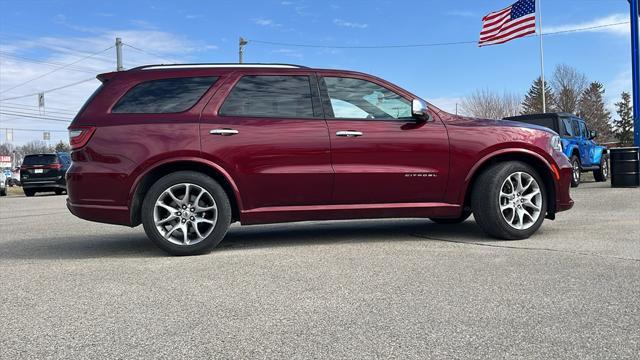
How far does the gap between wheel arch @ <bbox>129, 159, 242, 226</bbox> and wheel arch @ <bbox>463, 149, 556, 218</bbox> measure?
7.94 feet

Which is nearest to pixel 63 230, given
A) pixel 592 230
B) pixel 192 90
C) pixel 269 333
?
pixel 192 90

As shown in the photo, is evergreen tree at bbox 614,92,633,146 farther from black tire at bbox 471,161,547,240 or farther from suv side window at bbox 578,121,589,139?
black tire at bbox 471,161,547,240

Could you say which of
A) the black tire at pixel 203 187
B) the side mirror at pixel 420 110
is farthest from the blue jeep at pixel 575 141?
the black tire at pixel 203 187

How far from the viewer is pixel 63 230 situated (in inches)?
310

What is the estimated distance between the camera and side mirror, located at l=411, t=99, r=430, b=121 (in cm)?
548

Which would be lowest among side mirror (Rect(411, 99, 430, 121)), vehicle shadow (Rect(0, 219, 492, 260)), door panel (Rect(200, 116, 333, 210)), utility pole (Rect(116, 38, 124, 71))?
vehicle shadow (Rect(0, 219, 492, 260))

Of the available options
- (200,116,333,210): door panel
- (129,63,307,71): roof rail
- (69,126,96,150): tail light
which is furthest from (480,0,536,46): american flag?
(69,126,96,150): tail light

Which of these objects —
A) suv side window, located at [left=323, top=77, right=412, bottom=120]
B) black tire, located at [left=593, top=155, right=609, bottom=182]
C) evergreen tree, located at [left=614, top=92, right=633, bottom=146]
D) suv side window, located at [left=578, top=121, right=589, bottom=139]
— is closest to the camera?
suv side window, located at [left=323, top=77, right=412, bottom=120]

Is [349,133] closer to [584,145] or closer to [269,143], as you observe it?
[269,143]

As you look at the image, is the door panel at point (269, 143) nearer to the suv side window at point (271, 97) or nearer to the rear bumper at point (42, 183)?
the suv side window at point (271, 97)

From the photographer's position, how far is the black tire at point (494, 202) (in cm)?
575

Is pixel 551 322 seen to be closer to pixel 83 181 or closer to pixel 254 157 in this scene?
pixel 254 157

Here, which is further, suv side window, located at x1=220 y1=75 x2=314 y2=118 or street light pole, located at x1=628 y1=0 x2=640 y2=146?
street light pole, located at x1=628 y1=0 x2=640 y2=146

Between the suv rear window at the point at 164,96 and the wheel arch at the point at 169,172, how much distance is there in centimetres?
53
